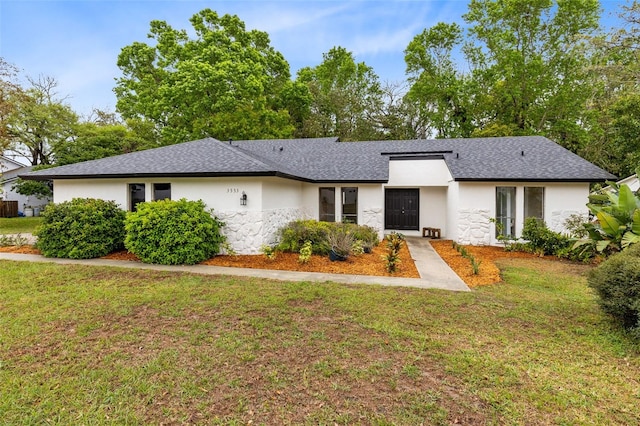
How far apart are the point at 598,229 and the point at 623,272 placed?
4.80m

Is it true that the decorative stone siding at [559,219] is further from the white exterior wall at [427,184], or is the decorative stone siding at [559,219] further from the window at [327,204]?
the window at [327,204]

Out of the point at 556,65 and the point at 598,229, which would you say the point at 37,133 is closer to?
the point at 598,229

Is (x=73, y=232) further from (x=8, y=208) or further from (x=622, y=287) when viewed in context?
(x=8, y=208)

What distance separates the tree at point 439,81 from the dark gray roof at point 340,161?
12429mm

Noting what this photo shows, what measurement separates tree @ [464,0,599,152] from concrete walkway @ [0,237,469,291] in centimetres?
1897

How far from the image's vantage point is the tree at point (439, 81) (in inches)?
1067

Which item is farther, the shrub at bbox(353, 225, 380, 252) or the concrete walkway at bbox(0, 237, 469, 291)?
the shrub at bbox(353, 225, 380, 252)

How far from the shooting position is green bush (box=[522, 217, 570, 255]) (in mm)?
10555

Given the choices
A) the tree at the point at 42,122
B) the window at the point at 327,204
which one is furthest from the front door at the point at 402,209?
the tree at the point at 42,122

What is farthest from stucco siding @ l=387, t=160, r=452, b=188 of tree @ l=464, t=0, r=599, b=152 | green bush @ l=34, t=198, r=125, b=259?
tree @ l=464, t=0, r=599, b=152

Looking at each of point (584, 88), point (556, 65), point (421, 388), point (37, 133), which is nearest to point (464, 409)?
point (421, 388)

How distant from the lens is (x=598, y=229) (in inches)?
324

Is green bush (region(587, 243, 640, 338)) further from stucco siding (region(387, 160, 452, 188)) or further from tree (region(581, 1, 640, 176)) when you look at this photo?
stucco siding (region(387, 160, 452, 188))

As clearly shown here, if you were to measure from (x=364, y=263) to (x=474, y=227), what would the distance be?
6.00m
